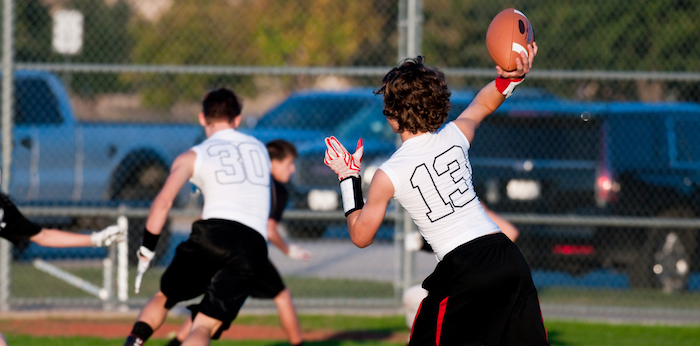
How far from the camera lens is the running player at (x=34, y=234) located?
416 cm

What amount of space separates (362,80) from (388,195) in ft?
40.2

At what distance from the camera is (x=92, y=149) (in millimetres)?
9312

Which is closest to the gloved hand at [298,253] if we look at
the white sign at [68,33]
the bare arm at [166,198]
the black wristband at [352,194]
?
the bare arm at [166,198]

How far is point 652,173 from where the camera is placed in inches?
339

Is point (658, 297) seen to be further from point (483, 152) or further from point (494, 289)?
point (494, 289)

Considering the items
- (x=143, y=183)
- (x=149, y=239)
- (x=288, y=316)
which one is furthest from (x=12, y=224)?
(x=143, y=183)

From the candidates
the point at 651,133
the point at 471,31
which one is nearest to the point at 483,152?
the point at 651,133

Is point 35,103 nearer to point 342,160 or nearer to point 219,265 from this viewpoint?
point 219,265

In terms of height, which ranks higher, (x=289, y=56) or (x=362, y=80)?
(x=362, y=80)

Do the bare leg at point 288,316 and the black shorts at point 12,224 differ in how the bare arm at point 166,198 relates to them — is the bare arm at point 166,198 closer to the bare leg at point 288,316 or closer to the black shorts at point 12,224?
the black shorts at point 12,224

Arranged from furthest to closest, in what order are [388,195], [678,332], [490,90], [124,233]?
[678,332] → [124,233] → [490,90] → [388,195]

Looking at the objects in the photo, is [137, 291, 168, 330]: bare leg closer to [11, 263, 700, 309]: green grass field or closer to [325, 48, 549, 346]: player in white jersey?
[325, 48, 549, 346]: player in white jersey

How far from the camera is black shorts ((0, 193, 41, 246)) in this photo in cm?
413

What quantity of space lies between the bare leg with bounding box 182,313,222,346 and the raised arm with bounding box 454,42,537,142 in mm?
1849
